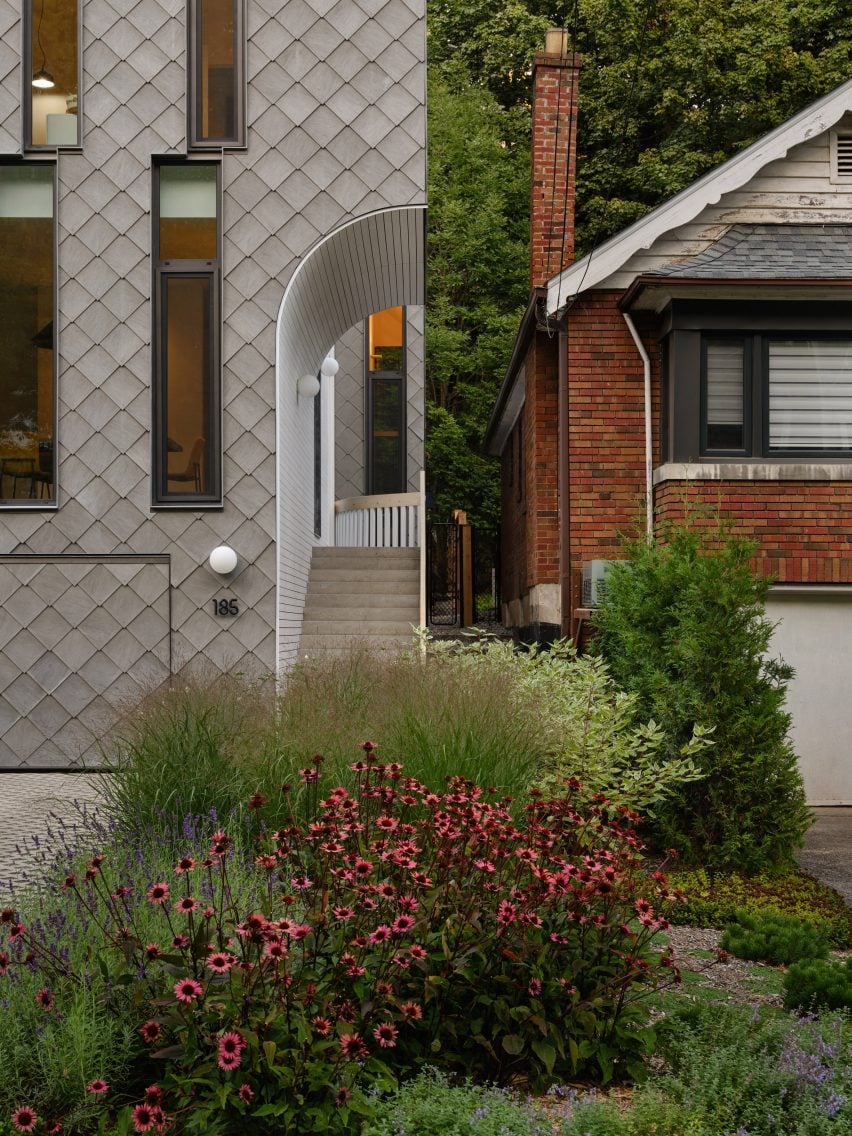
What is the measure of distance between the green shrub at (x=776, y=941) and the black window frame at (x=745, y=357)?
19.5 ft

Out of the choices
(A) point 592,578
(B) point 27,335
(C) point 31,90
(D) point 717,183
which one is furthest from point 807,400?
(C) point 31,90

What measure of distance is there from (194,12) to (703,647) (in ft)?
25.9

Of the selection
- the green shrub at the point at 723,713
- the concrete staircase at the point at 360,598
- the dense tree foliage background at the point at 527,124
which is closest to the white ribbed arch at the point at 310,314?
the concrete staircase at the point at 360,598

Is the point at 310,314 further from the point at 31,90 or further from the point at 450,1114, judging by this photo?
the point at 450,1114

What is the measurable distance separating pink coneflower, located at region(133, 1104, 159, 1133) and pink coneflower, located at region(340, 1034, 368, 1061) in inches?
18.6

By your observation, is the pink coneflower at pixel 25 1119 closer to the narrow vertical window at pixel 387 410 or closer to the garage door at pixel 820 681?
the garage door at pixel 820 681

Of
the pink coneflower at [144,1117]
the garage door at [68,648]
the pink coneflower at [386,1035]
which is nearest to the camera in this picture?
the pink coneflower at [144,1117]

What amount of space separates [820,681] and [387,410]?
950 centimetres

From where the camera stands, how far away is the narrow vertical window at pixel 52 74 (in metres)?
11.3

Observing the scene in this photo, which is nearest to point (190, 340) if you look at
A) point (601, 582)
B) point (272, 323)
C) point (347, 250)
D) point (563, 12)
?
point (272, 323)

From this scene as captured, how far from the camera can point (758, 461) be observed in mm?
10945

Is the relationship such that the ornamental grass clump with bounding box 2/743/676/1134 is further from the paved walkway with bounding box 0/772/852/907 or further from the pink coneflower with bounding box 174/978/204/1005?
the paved walkway with bounding box 0/772/852/907

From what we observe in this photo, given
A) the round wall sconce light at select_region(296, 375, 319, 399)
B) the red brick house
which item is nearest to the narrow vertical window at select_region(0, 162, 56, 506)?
the round wall sconce light at select_region(296, 375, 319, 399)

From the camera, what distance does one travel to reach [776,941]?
545 centimetres
